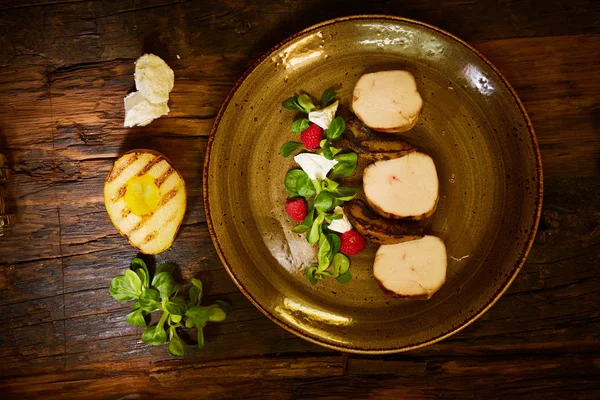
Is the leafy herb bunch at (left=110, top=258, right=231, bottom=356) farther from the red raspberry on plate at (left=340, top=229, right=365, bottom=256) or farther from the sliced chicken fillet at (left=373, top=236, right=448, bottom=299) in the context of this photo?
the sliced chicken fillet at (left=373, top=236, right=448, bottom=299)

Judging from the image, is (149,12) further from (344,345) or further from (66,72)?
(344,345)

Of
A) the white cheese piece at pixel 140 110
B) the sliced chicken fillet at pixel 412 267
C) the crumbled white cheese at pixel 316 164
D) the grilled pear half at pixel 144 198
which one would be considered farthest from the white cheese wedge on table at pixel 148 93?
the sliced chicken fillet at pixel 412 267

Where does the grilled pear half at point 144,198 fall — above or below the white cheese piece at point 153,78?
below

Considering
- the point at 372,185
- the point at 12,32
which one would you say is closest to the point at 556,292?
the point at 372,185

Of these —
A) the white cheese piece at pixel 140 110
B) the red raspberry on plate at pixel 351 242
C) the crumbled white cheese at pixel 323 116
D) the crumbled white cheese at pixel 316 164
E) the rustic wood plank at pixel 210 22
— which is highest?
the rustic wood plank at pixel 210 22

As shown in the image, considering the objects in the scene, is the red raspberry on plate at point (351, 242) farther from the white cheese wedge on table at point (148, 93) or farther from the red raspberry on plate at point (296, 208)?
the white cheese wedge on table at point (148, 93)

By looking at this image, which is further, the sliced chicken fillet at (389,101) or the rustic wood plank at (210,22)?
the rustic wood plank at (210,22)
